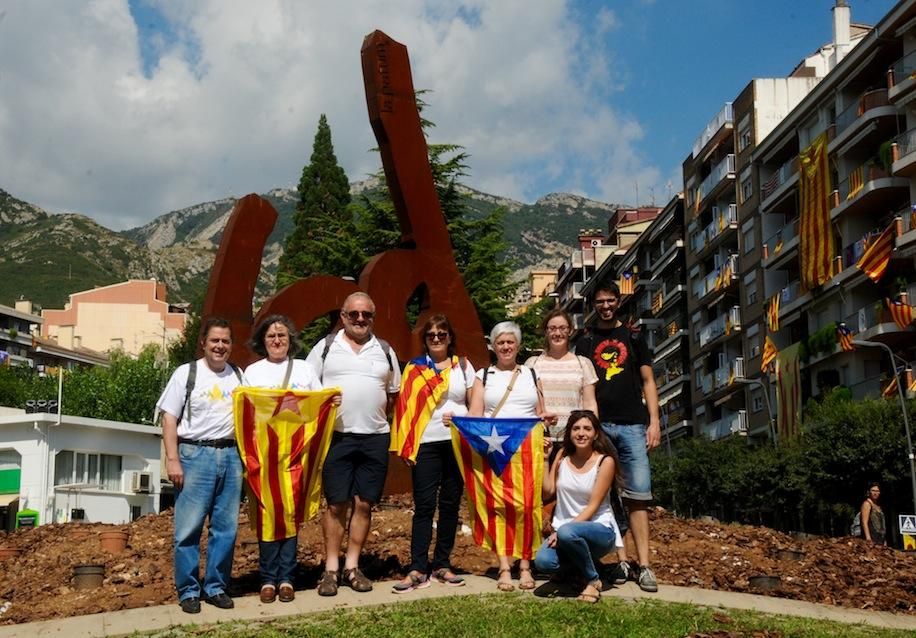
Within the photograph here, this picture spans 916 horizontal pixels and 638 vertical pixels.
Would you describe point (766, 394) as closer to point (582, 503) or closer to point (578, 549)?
point (582, 503)

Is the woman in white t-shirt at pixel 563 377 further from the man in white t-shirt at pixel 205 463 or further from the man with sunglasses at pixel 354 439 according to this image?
the man in white t-shirt at pixel 205 463

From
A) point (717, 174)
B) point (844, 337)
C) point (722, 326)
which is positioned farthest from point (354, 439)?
point (717, 174)

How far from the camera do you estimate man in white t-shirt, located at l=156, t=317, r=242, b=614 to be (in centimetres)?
797

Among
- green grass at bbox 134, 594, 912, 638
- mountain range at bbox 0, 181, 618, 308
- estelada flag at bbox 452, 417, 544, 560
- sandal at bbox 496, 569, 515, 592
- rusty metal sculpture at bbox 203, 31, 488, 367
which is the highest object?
mountain range at bbox 0, 181, 618, 308

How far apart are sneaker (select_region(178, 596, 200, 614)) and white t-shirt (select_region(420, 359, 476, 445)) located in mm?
1872

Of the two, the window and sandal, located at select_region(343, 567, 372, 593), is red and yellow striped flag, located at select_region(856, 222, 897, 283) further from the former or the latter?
sandal, located at select_region(343, 567, 372, 593)

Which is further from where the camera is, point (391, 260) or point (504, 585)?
point (391, 260)

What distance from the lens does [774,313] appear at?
156 feet

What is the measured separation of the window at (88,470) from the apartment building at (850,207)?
2439 centimetres

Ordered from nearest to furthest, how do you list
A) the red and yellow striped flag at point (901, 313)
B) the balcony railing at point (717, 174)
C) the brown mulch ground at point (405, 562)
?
the brown mulch ground at point (405, 562) → the red and yellow striped flag at point (901, 313) → the balcony railing at point (717, 174)

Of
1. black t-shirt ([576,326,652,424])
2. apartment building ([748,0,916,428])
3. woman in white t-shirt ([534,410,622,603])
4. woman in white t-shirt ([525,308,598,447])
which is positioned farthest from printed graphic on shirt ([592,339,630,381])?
apartment building ([748,0,916,428])

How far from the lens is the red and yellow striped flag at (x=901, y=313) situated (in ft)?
118

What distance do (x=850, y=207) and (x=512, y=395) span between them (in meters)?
34.6

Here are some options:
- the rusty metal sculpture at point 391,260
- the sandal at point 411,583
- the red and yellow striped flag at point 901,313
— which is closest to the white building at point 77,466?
the rusty metal sculpture at point 391,260
